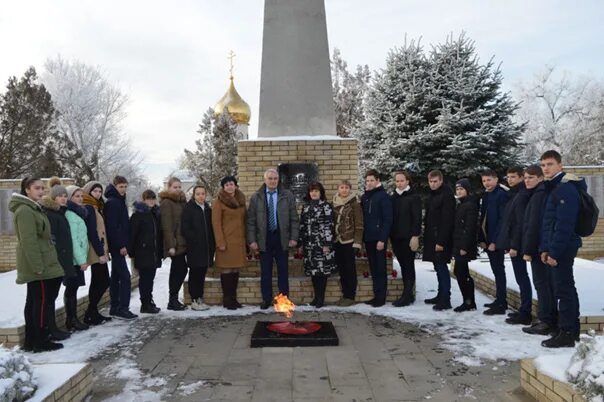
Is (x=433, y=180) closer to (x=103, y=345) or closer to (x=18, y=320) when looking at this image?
(x=103, y=345)

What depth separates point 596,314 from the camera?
5176 mm

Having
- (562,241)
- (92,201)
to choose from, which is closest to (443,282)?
(562,241)

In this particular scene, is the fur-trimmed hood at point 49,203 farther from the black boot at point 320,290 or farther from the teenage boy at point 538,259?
the teenage boy at point 538,259

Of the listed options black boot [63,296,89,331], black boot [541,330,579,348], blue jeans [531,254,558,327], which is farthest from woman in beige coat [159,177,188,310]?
black boot [541,330,579,348]

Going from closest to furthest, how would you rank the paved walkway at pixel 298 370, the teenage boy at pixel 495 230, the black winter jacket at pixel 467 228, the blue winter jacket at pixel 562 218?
the paved walkway at pixel 298 370 → the blue winter jacket at pixel 562 218 → the teenage boy at pixel 495 230 → the black winter jacket at pixel 467 228

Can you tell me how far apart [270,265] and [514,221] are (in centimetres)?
299

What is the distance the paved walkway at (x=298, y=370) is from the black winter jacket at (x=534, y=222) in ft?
4.23

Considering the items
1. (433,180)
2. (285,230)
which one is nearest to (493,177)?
(433,180)

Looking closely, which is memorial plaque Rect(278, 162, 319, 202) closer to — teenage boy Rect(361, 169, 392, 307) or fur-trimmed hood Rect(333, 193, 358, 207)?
fur-trimmed hood Rect(333, 193, 358, 207)

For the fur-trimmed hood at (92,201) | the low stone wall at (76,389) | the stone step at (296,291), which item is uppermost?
the fur-trimmed hood at (92,201)

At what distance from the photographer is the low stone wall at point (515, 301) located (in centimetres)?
505

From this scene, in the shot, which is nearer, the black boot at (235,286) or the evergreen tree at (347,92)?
the black boot at (235,286)

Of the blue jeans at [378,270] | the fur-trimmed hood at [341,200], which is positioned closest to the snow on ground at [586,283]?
the blue jeans at [378,270]

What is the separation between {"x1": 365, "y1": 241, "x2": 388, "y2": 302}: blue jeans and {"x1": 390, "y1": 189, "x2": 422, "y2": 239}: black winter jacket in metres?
0.31
